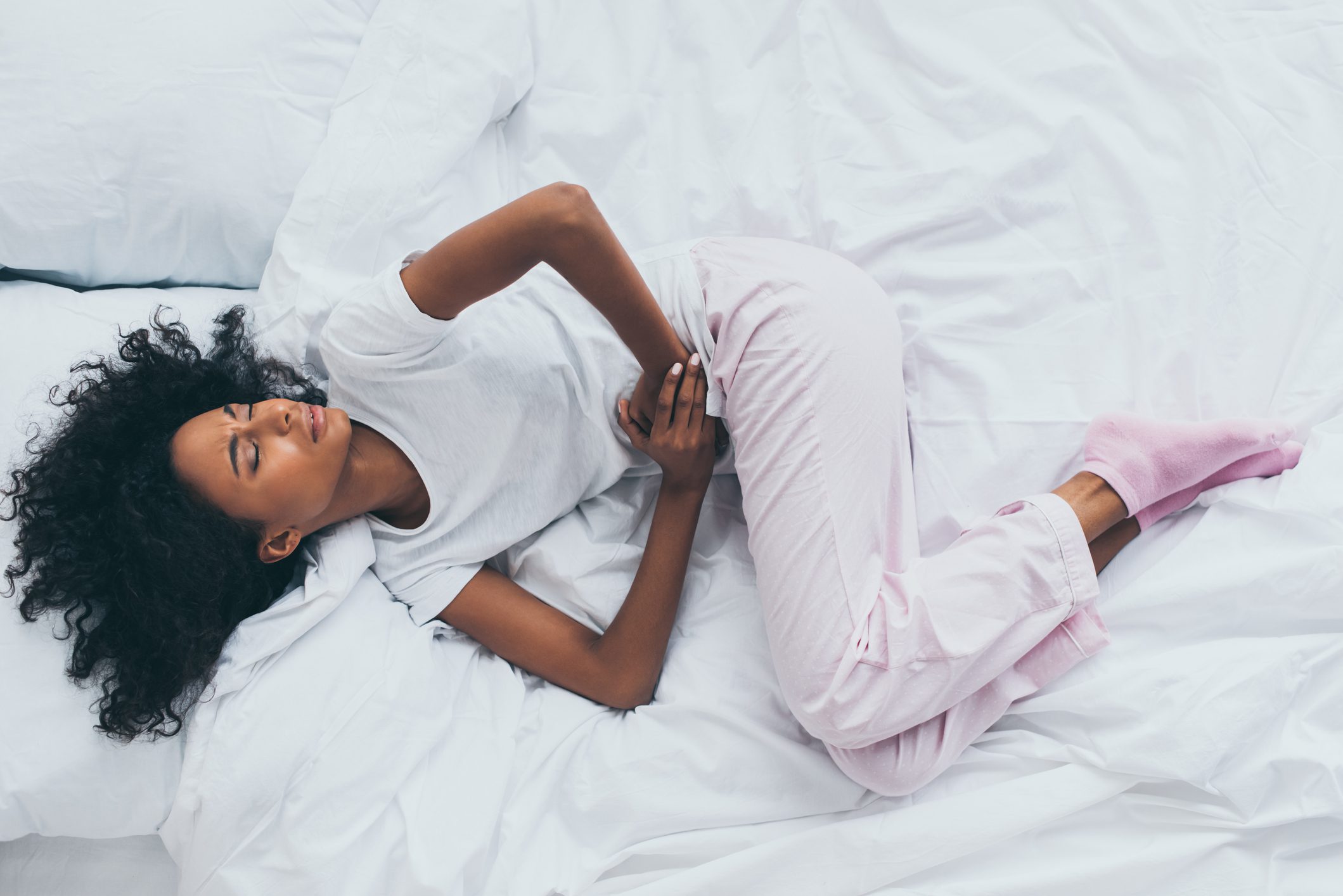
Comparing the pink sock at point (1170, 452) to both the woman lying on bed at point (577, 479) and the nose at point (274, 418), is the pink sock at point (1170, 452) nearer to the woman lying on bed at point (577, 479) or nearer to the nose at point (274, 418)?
the woman lying on bed at point (577, 479)

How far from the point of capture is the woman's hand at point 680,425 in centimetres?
100

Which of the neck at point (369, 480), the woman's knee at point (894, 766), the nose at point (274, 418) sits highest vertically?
the nose at point (274, 418)

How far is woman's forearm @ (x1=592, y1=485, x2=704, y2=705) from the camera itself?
102 centimetres

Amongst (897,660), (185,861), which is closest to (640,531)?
(897,660)

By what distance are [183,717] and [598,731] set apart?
0.44 m

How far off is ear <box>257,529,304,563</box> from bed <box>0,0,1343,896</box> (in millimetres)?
47

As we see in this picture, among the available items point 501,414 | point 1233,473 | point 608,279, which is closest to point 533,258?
point 608,279

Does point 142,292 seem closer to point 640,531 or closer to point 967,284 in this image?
point 640,531

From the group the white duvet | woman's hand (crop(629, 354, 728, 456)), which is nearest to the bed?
the white duvet

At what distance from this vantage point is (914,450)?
1.04 meters

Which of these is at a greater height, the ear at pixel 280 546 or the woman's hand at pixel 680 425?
the woman's hand at pixel 680 425

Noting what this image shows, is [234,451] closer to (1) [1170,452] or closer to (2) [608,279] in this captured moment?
(2) [608,279]

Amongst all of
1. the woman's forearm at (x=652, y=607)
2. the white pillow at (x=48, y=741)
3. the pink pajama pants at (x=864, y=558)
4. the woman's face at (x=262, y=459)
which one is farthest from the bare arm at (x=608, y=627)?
the white pillow at (x=48, y=741)

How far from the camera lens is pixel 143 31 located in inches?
40.4
